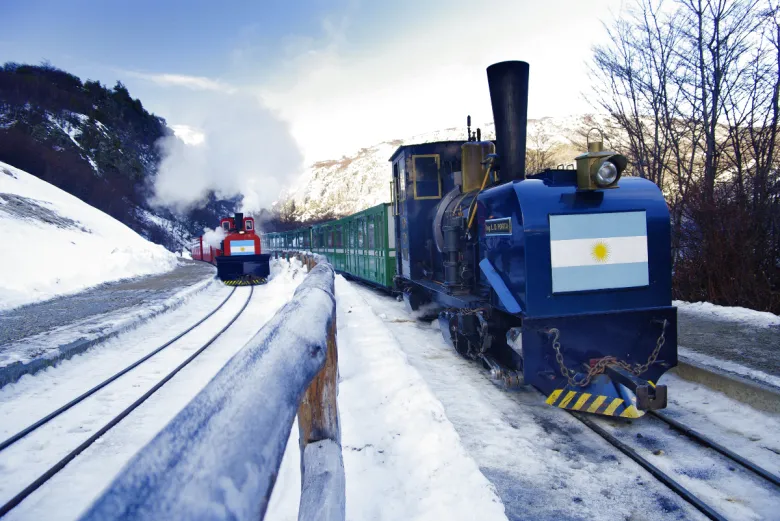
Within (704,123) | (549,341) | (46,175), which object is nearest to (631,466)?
(549,341)

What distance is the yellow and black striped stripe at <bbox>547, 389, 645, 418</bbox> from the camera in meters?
4.11

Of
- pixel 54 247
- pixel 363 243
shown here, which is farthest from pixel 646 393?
pixel 54 247

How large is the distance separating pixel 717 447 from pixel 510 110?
3.80m

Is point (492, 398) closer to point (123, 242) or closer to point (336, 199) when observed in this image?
point (123, 242)

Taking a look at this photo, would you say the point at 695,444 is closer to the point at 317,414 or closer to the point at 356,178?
the point at 317,414

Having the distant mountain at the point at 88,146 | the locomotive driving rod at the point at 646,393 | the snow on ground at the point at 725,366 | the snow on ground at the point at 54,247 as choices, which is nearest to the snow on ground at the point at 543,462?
the locomotive driving rod at the point at 646,393

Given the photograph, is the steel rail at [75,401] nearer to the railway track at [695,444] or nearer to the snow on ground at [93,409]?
the snow on ground at [93,409]

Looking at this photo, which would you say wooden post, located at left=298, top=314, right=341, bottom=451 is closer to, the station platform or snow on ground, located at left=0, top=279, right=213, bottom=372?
the station platform

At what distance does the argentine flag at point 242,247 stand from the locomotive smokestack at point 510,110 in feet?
44.3

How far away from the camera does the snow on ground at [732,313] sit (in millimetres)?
6750

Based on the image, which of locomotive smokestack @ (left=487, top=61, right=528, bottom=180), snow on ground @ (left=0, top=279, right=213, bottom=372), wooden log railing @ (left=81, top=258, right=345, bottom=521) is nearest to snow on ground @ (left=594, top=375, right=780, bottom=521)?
locomotive smokestack @ (left=487, top=61, right=528, bottom=180)

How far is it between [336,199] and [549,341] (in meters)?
91.4

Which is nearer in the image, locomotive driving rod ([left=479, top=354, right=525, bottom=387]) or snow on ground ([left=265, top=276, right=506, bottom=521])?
snow on ground ([left=265, top=276, right=506, bottom=521])

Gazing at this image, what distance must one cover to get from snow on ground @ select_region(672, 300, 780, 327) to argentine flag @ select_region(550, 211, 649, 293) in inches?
145
